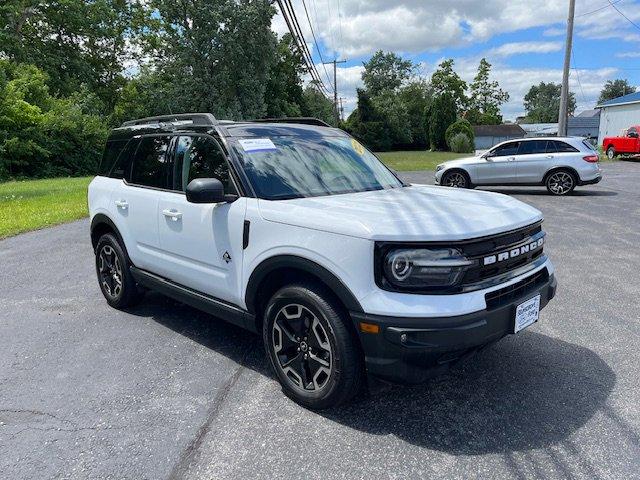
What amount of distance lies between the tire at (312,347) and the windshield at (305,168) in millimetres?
788

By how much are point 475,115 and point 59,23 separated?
214 feet

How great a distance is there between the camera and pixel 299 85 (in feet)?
200

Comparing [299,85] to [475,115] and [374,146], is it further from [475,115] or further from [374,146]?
[475,115]

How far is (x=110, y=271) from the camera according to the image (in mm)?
5152

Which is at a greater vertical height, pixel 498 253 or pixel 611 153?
pixel 498 253

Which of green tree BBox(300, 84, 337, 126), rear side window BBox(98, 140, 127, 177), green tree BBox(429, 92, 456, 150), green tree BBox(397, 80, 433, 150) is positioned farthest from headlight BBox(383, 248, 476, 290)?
green tree BBox(300, 84, 337, 126)

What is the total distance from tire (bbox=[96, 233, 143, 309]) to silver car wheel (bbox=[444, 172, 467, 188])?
1149 cm

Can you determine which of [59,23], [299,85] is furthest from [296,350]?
[299,85]

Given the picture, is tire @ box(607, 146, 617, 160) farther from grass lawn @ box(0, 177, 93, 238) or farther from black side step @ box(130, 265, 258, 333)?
black side step @ box(130, 265, 258, 333)

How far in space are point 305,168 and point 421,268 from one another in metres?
1.50

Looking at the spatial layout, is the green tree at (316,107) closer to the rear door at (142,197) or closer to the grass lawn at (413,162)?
the grass lawn at (413,162)

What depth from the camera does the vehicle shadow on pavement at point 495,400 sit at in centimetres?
283

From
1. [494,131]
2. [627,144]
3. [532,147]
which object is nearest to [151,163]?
[532,147]

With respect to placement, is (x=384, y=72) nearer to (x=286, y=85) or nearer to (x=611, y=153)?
(x=286, y=85)
